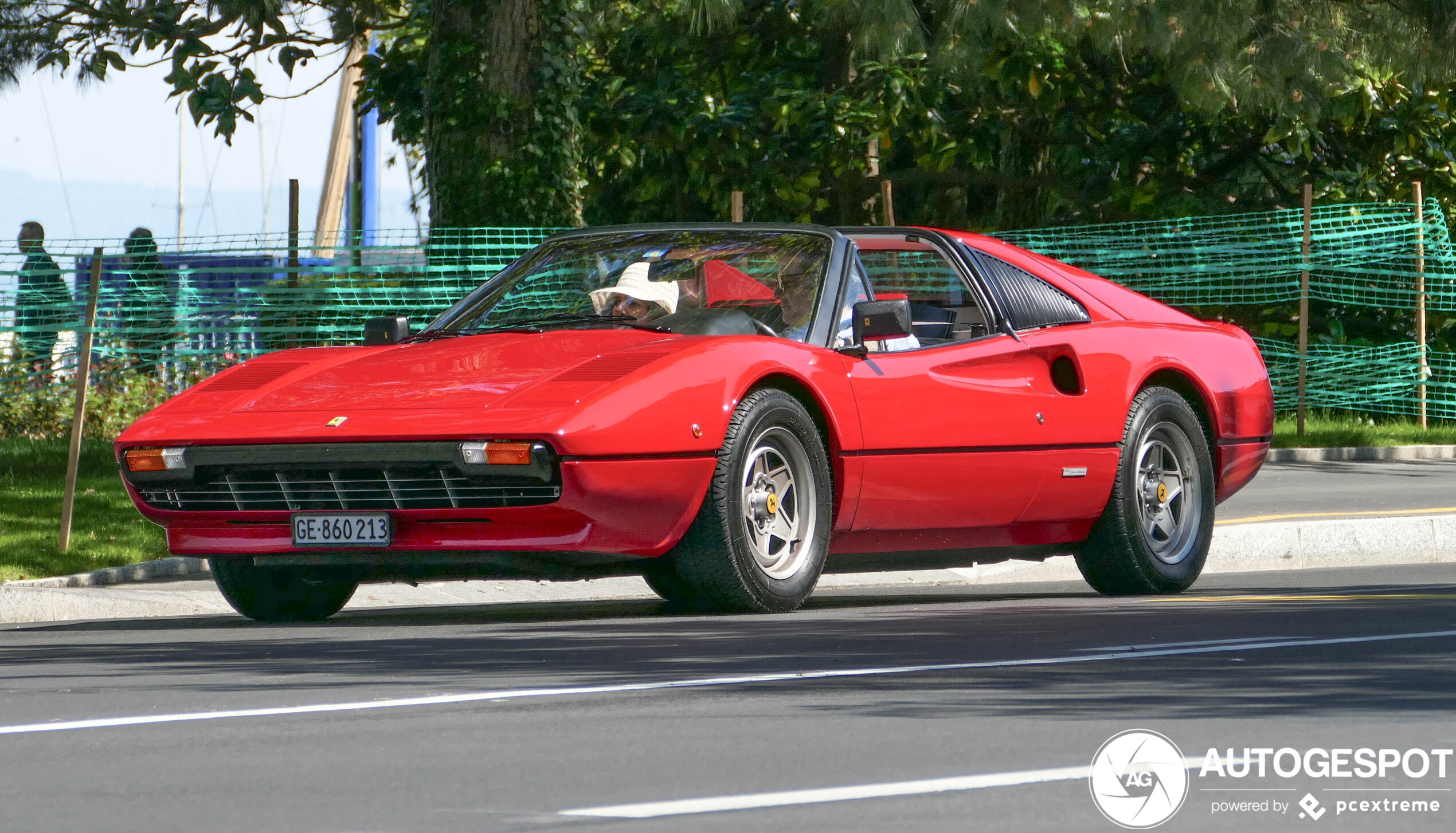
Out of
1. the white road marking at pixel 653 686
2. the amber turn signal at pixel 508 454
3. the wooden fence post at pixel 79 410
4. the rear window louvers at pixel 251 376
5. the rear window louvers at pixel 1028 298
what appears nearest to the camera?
the white road marking at pixel 653 686

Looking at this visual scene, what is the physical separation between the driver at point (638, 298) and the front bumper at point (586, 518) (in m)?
0.99

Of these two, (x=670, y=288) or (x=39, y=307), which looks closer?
(x=670, y=288)

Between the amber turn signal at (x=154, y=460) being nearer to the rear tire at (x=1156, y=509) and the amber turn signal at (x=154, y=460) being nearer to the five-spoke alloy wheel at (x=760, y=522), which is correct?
the five-spoke alloy wheel at (x=760, y=522)

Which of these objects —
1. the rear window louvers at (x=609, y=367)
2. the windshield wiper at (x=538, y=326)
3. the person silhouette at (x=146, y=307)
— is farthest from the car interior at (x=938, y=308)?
the person silhouette at (x=146, y=307)

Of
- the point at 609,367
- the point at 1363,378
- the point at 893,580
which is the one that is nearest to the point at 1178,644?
the point at 609,367

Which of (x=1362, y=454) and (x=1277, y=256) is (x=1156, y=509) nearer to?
(x=1362, y=454)

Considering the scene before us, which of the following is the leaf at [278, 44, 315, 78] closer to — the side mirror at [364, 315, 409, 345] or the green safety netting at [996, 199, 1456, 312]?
the green safety netting at [996, 199, 1456, 312]

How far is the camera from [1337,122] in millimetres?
19797

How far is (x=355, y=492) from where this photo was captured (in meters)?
6.75

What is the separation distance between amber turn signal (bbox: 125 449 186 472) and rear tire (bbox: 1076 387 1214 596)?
3.52m

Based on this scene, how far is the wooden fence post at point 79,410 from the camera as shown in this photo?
30.4 ft

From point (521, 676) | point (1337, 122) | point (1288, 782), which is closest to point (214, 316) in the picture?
A: point (521, 676)

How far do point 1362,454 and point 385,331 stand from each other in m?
9.57

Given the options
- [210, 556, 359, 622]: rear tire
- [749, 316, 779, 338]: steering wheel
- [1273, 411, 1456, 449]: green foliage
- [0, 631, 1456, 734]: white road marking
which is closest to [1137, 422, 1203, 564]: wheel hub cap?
[749, 316, 779, 338]: steering wheel
